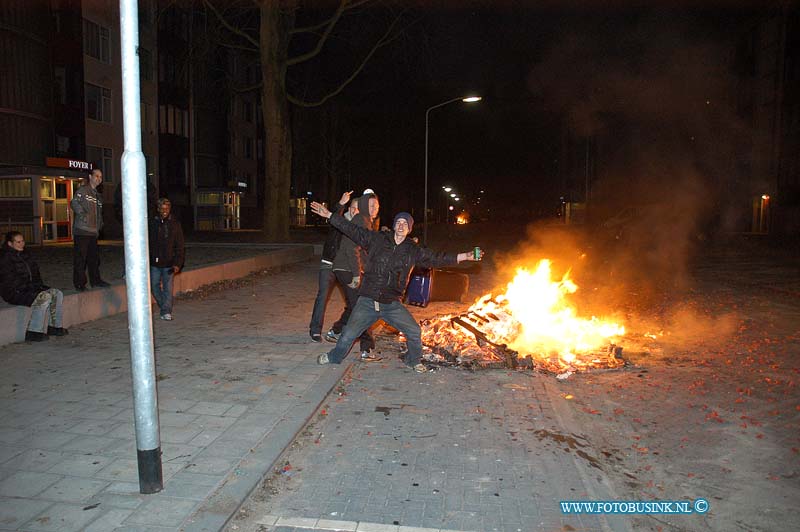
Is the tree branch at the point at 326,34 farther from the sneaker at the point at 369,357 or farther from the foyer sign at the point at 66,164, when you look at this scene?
the sneaker at the point at 369,357

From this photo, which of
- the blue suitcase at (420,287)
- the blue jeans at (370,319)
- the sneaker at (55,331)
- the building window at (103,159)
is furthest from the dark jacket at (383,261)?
the building window at (103,159)

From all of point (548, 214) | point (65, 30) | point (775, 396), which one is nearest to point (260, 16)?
point (65, 30)

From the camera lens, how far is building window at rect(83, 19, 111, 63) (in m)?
30.7

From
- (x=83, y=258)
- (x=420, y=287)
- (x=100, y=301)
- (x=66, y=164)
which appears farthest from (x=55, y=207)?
(x=420, y=287)

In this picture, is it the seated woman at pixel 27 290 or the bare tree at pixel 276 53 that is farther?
the bare tree at pixel 276 53

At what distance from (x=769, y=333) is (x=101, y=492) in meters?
9.37

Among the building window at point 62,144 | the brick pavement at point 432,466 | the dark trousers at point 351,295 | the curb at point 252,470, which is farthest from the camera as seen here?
the building window at point 62,144

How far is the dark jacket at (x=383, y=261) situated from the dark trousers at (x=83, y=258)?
16.8 feet

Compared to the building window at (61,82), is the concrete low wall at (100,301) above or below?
below

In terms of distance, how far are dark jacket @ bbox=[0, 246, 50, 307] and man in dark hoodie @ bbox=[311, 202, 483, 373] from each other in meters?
3.74

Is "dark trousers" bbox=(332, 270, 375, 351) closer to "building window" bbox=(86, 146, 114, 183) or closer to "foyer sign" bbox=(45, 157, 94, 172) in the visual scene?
"foyer sign" bbox=(45, 157, 94, 172)

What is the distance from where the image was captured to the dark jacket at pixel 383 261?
661 centimetres

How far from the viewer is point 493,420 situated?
5492 mm

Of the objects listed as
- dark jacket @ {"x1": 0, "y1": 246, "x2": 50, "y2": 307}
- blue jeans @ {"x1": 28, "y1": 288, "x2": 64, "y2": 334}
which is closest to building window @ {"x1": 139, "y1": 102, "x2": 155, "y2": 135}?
blue jeans @ {"x1": 28, "y1": 288, "x2": 64, "y2": 334}
